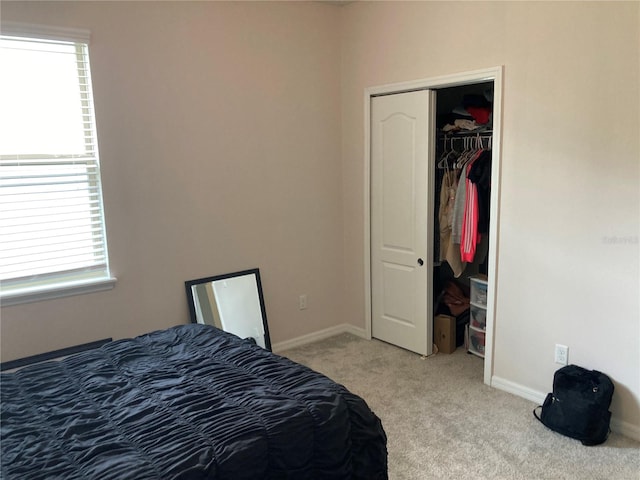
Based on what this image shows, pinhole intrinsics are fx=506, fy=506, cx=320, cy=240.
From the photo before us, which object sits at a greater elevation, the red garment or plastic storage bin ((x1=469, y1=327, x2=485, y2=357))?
the red garment

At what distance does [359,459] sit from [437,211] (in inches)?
94.7

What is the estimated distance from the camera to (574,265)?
2.91 metres

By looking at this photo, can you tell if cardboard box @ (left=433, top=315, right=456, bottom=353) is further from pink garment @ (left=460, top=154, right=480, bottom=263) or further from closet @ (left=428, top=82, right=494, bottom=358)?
pink garment @ (left=460, top=154, right=480, bottom=263)

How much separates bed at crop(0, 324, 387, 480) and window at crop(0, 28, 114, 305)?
89 centimetres

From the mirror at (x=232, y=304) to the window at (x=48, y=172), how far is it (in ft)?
2.10

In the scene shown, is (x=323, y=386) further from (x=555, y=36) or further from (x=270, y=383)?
(x=555, y=36)

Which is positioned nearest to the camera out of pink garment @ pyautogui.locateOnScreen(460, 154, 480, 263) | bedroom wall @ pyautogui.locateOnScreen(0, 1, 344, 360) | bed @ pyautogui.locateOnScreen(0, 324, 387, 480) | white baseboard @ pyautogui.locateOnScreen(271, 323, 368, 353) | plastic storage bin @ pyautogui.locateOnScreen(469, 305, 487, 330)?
bed @ pyautogui.locateOnScreen(0, 324, 387, 480)

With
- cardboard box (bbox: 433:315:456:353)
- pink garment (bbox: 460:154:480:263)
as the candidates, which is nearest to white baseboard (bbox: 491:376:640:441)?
cardboard box (bbox: 433:315:456:353)

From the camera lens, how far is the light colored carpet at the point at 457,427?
2527 millimetres

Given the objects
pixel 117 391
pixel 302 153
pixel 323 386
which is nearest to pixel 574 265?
pixel 323 386

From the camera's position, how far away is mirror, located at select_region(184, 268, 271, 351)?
3.62 meters

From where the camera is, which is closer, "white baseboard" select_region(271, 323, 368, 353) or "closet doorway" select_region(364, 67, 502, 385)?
"closet doorway" select_region(364, 67, 502, 385)

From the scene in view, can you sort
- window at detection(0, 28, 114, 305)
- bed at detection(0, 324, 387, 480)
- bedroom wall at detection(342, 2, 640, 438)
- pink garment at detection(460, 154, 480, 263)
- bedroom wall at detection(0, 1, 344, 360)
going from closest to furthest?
1. bed at detection(0, 324, 387, 480)
2. bedroom wall at detection(342, 2, 640, 438)
3. window at detection(0, 28, 114, 305)
4. bedroom wall at detection(0, 1, 344, 360)
5. pink garment at detection(460, 154, 480, 263)

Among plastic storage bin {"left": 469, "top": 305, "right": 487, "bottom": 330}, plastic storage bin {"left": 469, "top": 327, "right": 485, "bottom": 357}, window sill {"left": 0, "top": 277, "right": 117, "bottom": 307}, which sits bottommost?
plastic storage bin {"left": 469, "top": 327, "right": 485, "bottom": 357}
